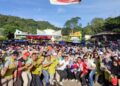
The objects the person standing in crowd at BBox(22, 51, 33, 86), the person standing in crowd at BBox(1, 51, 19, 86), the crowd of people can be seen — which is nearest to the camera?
the person standing in crowd at BBox(1, 51, 19, 86)

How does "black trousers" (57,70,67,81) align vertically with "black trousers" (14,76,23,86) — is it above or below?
below

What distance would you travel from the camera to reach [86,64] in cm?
1599

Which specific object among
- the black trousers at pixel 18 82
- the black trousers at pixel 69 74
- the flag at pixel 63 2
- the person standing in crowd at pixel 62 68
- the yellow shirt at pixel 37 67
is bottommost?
the black trousers at pixel 69 74

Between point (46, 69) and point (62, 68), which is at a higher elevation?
point (46, 69)

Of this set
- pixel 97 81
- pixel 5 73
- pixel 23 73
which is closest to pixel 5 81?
pixel 5 73

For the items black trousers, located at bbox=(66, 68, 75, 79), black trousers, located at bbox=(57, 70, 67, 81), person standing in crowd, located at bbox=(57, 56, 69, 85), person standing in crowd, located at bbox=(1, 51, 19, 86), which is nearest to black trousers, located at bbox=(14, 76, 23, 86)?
person standing in crowd, located at bbox=(1, 51, 19, 86)

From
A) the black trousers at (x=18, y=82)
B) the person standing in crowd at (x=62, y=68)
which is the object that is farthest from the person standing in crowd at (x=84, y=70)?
the black trousers at (x=18, y=82)

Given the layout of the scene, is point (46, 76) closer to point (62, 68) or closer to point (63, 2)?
point (62, 68)

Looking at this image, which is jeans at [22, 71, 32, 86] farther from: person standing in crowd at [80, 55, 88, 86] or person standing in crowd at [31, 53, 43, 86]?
person standing in crowd at [80, 55, 88, 86]

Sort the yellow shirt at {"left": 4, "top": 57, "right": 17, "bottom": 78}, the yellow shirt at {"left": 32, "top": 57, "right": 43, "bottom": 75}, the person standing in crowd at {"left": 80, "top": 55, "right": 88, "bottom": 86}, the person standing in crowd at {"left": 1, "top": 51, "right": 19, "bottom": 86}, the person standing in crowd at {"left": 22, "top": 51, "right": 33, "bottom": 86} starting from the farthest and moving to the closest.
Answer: the person standing in crowd at {"left": 80, "top": 55, "right": 88, "bottom": 86}
the yellow shirt at {"left": 32, "top": 57, "right": 43, "bottom": 75}
the person standing in crowd at {"left": 22, "top": 51, "right": 33, "bottom": 86}
the yellow shirt at {"left": 4, "top": 57, "right": 17, "bottom": 78}
the person standing in crowd at {"left": 1, "top": 51, "right": 19, "bottom": 86}

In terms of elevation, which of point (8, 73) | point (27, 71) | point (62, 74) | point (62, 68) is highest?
point (8, 73)

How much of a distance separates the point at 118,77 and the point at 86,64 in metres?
4.88

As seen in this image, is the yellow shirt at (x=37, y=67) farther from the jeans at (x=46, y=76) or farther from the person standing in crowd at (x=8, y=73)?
the person standing in crowd at (x=8, y=73)

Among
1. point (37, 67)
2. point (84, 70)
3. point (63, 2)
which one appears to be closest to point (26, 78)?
point (37, 67)
